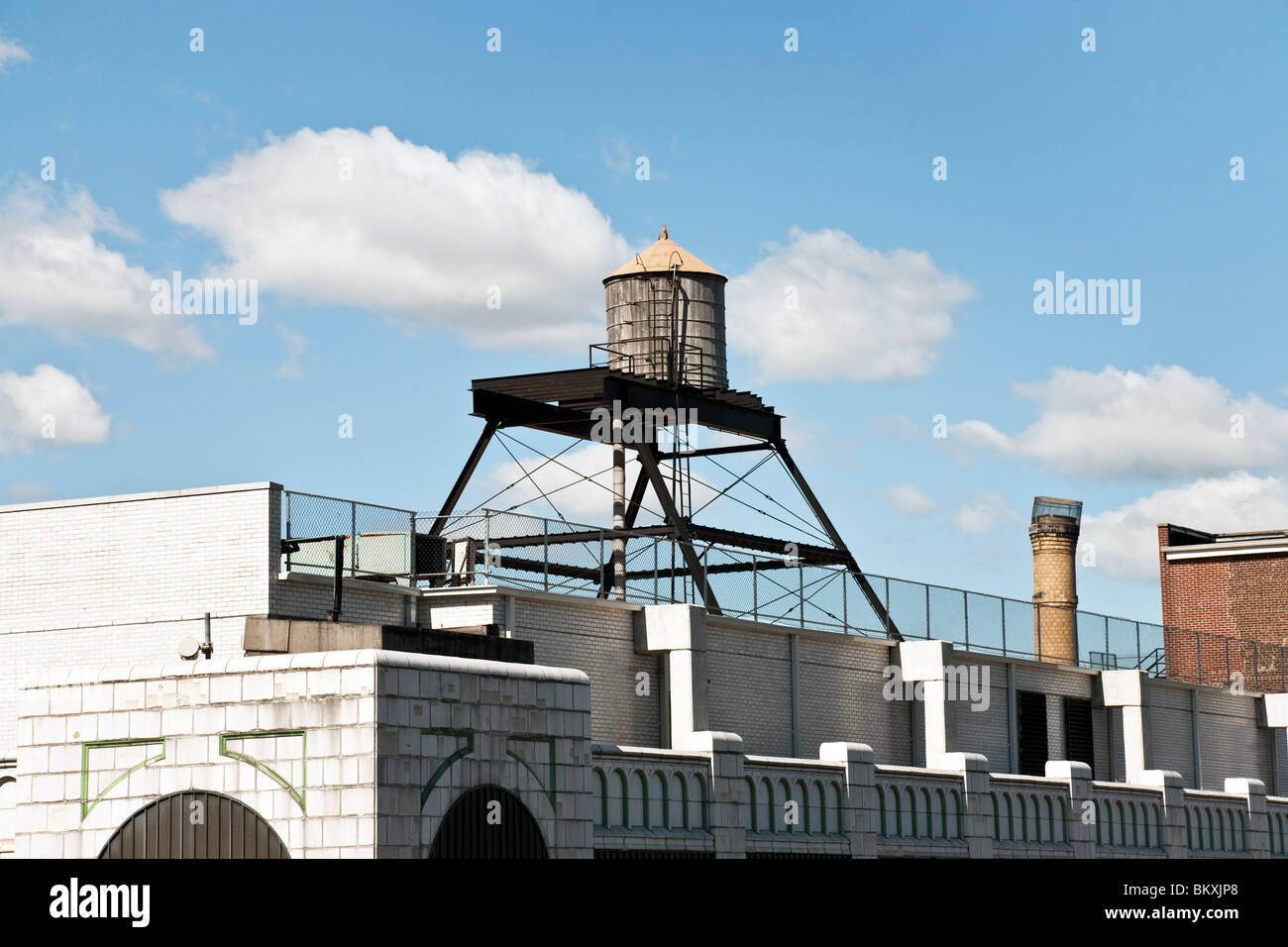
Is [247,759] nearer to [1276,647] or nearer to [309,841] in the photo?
[309,841]

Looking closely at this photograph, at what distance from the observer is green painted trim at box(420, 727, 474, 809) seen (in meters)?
16.7

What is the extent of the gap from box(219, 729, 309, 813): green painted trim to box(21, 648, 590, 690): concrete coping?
0.56 metres

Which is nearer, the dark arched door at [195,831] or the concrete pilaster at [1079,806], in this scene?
the dark arched door at [195,831]

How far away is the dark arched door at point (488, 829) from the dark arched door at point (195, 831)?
58.3 inches

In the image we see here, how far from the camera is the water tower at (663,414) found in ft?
105

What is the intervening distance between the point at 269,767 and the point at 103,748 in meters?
1.97

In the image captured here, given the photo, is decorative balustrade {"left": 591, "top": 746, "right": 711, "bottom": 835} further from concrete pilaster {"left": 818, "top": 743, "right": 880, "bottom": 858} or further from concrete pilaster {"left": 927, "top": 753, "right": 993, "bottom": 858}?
concrete pilaster {"left": 927, "top": 753, "right": 993, "bottom": 858}

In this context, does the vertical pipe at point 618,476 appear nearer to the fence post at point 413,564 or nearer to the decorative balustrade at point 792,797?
the fence post at point 413,564

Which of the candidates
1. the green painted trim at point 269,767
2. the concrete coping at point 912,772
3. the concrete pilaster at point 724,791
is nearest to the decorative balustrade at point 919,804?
the concrete coping at point 912,772

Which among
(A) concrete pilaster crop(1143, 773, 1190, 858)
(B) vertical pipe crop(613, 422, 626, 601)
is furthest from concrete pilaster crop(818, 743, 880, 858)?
A: (B) vertical pipe crop(613, 422, 626, 601)

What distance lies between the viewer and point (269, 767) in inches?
655

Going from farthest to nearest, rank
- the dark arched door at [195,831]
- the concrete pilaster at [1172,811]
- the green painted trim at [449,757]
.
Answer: the concrete pilaster at [1172,811] → the green painted trim at [449,757] → the dark arched door at [195,831]

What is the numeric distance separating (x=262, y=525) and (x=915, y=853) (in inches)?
439

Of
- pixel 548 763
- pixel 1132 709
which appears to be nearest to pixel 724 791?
pixel 548 763
